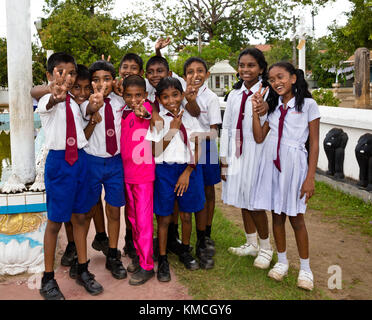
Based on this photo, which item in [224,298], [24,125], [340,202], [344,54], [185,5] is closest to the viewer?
[224,298]

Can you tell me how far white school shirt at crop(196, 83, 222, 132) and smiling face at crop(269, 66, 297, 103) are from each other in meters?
0.61

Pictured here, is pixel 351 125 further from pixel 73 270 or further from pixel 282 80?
pixel 73 270

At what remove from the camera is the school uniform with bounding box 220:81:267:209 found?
336 cm

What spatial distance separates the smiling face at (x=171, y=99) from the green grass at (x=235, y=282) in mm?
1318

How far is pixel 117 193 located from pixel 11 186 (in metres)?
0.89

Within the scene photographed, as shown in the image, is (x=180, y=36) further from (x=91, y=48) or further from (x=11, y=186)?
(x=11, y=186)

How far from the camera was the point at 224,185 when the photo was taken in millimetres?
3689

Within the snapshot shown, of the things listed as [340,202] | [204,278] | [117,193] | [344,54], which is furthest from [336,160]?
[344,54]

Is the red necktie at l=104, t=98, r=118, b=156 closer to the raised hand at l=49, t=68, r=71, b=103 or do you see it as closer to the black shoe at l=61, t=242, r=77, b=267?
the raised hand at l=49, t=68, r=71, b=103

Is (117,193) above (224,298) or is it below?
above

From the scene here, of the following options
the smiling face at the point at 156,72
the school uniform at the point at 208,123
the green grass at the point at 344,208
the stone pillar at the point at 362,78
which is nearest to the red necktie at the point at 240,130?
the school uniform at the point at 208,123

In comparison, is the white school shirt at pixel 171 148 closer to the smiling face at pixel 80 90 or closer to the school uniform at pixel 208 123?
the school uniform at pixel 208 123

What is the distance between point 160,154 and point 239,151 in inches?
26.6

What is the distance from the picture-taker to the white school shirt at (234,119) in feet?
11.0
